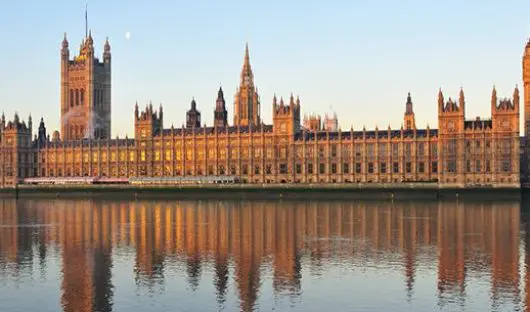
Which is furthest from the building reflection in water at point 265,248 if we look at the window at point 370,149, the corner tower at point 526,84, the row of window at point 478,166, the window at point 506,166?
the corner tower at point 526,84

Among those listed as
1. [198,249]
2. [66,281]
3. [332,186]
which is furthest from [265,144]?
[66,281]

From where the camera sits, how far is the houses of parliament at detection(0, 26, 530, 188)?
490 feet

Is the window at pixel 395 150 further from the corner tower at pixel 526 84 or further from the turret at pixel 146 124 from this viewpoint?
the turret at pixel 146 124

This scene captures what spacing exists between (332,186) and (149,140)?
52.5 m

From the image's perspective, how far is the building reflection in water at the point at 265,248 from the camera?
133 ft

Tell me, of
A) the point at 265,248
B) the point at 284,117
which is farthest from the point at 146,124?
the point at 265,248

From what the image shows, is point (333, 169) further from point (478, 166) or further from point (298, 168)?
point (478, 166)

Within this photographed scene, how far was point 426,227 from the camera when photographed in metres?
72.1

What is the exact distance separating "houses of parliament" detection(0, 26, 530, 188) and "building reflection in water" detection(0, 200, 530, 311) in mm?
60767

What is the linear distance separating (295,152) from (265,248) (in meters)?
111

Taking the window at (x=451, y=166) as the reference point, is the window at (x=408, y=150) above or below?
above

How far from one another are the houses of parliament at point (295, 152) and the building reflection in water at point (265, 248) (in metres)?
60.8

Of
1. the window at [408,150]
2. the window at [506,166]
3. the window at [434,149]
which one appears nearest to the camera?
the window at [506,166]

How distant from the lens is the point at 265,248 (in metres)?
55.4
